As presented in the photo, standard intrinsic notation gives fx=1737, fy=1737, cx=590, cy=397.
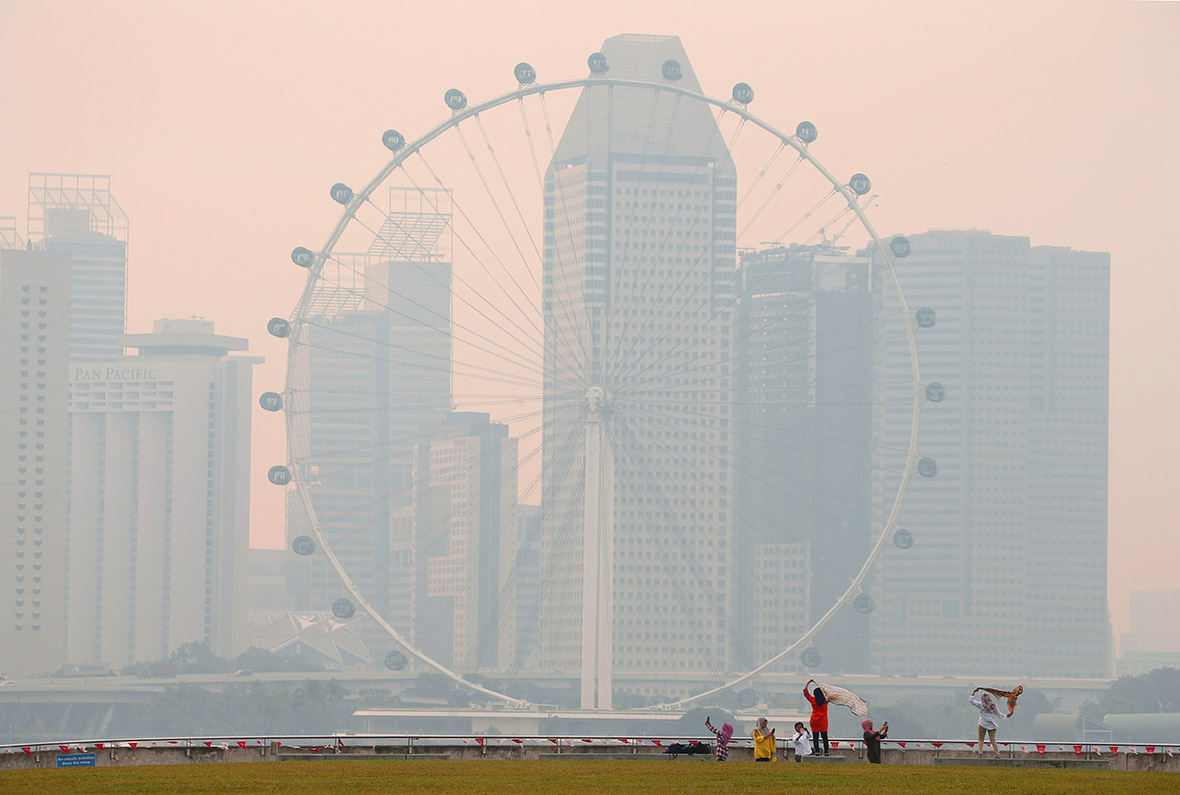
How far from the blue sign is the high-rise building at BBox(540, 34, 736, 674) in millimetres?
98763

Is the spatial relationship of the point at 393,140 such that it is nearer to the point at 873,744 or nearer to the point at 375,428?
the point at 873,744

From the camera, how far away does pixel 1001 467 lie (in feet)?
585

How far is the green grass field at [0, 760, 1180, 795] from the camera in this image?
63.4ft

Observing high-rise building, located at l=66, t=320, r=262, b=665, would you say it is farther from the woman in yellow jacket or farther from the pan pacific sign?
the woman in yellow jacket

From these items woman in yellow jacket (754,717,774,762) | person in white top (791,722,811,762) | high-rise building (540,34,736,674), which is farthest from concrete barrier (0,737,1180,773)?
high-rise building (540,34,736,674)

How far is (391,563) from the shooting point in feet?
541

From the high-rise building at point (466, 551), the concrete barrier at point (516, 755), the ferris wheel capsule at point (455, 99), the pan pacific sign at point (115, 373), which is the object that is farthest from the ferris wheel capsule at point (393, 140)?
the pan pacific sign at point (115, 373)

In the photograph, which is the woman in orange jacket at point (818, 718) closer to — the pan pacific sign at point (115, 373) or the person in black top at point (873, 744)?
the person in black top at point (873, 744)

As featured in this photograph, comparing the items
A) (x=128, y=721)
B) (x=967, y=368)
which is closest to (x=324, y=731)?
(x=128, y=721)

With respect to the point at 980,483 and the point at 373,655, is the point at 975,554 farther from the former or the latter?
the point at 373,655

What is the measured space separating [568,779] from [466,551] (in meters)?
134

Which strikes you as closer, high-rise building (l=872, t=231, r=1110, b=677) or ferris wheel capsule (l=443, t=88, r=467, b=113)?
ferris wheel capsule (l=443, t=88, r=467, b=113)

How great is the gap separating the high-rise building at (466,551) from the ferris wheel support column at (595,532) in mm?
82586

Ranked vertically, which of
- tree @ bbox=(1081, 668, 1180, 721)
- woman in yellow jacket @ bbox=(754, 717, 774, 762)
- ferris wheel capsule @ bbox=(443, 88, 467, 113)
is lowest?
tree @ bbox=(1081, 668, 1180, 721)
